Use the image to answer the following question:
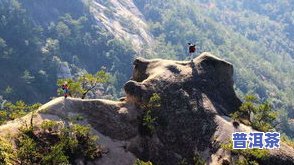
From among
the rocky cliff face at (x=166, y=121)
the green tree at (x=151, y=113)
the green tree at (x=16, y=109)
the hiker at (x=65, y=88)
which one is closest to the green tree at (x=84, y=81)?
the hiker at (x=65, y=88)

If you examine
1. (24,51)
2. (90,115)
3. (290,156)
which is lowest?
(24,51)

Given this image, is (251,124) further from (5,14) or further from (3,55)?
(5,14)

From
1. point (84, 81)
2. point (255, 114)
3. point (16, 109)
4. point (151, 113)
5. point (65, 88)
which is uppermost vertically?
point (65, 88)

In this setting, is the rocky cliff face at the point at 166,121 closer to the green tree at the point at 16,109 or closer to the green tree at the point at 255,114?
the green tree at the point at 16,109

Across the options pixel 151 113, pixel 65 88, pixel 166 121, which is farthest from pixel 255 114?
pixel 65 88

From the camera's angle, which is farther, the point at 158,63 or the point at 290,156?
the point at 158,63

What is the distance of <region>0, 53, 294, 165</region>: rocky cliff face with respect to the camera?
37406mm

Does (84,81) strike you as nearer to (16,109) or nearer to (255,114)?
(16,109)

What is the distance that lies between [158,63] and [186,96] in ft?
15.3

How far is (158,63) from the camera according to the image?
143 ft

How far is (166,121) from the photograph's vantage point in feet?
129

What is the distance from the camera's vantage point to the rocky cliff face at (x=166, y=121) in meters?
37.4

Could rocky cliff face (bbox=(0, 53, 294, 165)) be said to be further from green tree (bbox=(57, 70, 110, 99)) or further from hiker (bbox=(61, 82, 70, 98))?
green tree (bbox=(57, 70, 110, 99))

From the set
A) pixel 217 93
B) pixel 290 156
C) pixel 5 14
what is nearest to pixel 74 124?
pixel 217 93
